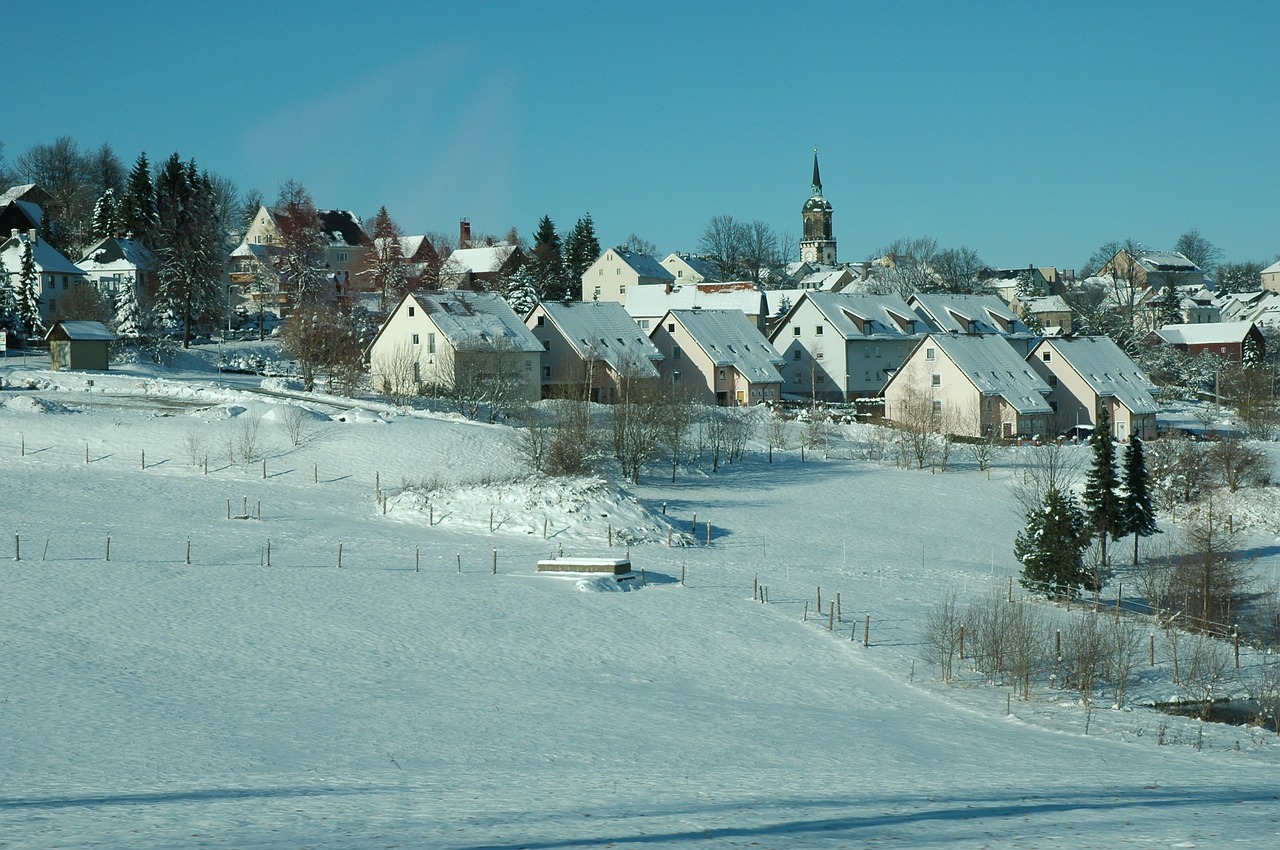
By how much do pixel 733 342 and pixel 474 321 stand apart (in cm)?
1711

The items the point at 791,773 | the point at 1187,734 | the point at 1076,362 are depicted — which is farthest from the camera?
the point at 1076,362

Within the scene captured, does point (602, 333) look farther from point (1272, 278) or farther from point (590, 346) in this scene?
point (1272, 278)

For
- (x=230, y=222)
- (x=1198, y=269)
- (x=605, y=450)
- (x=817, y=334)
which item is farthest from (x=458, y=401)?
Answer: (x=1198, y=269)

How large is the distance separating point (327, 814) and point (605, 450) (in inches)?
1378

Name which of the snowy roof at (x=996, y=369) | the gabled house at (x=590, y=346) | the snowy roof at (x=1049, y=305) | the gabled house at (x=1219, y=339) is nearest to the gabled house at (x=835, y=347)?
the snowy roof at (x=996, y=369)

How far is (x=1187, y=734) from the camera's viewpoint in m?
22.7

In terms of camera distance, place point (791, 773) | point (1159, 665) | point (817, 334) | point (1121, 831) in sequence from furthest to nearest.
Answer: point (817, 334) → point (1159, 665) → point (791, 773) → point (1121, 831)

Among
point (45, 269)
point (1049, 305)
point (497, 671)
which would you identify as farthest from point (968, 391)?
point (1049, 305)

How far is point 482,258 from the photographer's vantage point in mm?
113312

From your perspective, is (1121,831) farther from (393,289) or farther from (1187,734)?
(393,289)

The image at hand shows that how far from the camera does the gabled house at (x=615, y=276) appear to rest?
111 m

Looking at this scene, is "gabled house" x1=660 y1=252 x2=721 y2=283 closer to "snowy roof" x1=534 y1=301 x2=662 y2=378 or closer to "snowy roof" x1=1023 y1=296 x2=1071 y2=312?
"snowy roof" x1=1023 y1=296 x2=1071 y2=312

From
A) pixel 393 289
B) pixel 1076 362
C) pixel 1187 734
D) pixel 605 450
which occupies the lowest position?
pixel 1187 734

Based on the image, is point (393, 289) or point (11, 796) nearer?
point (11, 796)
